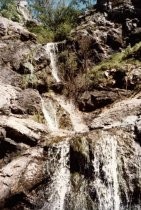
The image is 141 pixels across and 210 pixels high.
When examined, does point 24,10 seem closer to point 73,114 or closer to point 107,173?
point 73,114

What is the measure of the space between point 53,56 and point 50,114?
490cm

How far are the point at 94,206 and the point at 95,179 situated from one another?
0.78m

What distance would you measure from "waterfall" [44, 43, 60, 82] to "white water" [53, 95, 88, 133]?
6.23ft

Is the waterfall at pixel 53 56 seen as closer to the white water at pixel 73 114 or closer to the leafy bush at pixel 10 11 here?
the white water at pixel 73 114

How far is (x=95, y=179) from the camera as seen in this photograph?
11.5 m

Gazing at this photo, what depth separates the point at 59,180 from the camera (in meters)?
11.8

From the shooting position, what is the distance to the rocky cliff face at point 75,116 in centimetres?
1148

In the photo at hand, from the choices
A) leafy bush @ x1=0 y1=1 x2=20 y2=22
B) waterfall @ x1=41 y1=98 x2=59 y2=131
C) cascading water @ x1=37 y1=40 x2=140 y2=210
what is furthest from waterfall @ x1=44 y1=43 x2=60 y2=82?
leafy bush @ x1=0 y1=1 x2=20 y2=22

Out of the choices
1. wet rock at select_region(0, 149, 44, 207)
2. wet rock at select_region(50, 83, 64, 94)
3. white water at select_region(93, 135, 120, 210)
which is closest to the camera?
→ white water at select_region(93, 135, 120, 210)

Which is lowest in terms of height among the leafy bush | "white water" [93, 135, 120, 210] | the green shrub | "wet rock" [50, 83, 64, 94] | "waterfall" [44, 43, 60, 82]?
"white water" [93, 135, 120, 210]

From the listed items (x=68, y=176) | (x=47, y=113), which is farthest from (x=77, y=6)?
(x=68, y=176)

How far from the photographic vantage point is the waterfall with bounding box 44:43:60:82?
18.8 m

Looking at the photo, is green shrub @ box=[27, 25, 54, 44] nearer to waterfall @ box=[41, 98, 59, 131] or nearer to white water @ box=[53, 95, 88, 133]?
white water @ box=[53, 95, 88, 133]

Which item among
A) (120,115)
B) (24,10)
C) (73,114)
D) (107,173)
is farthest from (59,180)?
(24,10)
